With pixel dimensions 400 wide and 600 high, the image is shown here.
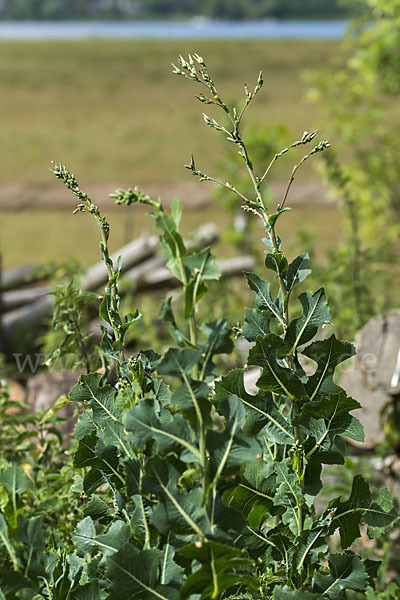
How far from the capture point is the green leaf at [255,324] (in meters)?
1.18

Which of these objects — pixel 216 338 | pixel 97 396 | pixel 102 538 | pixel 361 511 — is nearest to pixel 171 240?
pixel 216 338

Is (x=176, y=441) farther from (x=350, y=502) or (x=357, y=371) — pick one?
(x=357, y=371)

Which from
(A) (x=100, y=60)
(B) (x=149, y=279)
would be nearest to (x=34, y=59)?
(A) (x=100, y=60)

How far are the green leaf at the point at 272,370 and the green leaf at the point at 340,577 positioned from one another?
0.27 meters

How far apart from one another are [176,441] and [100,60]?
126ft

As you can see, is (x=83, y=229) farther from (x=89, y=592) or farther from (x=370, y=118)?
(x=89, y=592)

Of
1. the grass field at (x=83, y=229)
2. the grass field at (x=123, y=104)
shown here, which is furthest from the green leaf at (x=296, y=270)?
the grass field at (x=123, y=104)

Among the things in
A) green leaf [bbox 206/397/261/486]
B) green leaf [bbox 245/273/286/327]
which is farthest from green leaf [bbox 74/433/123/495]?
green leaf [bbox 245/273/286/327]

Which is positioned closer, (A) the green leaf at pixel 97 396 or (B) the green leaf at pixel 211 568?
(B) the green leaf at pixel 211 568

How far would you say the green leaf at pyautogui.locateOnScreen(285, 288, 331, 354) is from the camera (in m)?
1.16

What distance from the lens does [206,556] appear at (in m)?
0.95

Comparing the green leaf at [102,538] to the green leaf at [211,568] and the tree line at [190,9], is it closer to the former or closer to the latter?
the green leaf at [211,568]

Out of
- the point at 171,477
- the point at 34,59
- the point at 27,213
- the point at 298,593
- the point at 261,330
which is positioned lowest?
the point at 27,213

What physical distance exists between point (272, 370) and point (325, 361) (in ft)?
0.32
